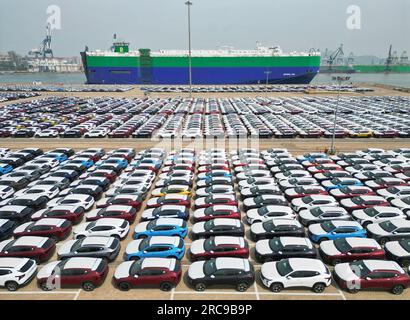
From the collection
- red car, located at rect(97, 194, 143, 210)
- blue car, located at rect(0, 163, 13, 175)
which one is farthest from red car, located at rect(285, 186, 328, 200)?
blue car, located at rect(0, 163, 13, 175)

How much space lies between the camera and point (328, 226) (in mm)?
14977

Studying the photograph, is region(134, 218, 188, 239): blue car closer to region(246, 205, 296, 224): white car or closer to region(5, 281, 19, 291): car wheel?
region(246, 205, 296, 224): white car

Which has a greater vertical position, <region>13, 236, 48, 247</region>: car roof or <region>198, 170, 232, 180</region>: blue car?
<region>198, 170, 232, 180</region>: blue car

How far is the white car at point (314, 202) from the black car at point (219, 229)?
4588mm

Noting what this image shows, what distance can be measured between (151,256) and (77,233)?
4659mm

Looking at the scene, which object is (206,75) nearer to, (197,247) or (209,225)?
(209,225)

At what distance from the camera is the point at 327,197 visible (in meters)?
17.8

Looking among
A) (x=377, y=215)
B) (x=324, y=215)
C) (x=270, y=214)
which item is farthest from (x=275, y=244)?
(x=377, y=215)

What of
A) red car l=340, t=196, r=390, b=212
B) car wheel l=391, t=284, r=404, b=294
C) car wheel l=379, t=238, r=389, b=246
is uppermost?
red car l=340, t=196, r=390, b=212

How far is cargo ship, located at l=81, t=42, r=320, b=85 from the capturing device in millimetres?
110438

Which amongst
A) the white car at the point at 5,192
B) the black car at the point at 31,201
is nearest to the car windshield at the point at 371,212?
the black car at the point at 31,201

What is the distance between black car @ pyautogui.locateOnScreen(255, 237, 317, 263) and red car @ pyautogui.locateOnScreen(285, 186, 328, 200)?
5.59m

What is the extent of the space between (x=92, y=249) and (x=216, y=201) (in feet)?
25.0
